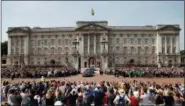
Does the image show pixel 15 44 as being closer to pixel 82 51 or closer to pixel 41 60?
pixel 41 60

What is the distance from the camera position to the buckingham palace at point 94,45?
88.2m

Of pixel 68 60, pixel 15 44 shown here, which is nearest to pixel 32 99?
pixel 68 60

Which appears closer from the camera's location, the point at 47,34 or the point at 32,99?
the point at 32,99

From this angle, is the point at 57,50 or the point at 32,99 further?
the point at 57,50

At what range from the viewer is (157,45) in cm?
8944

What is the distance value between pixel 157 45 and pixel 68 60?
23922 millimetres

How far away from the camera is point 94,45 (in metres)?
88.6

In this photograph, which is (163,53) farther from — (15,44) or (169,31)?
(15,44)

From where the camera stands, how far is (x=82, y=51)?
8831 cm

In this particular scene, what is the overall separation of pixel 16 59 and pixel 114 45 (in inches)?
1049

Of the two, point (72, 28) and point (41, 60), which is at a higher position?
point (72, 28)

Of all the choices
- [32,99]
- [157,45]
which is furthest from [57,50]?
[32,99]

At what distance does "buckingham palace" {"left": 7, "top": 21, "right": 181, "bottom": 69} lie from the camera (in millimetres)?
88250

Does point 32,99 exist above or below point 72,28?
below
